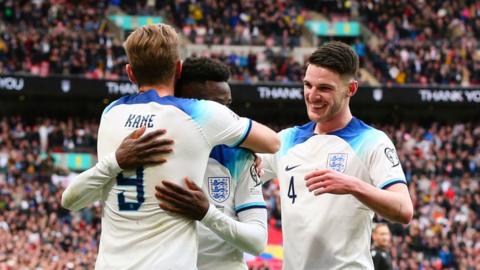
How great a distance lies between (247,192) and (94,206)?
57.2ft

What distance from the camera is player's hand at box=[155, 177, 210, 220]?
3.94m

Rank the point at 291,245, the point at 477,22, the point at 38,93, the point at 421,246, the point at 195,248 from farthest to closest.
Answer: the point at 477,22 → the point at 38,93 → the point at 421,246 → the point at 291,245 → the point at 195,248

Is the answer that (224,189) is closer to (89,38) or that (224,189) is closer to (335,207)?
(335,207)

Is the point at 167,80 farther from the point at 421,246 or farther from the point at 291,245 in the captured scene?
the point at 421,246

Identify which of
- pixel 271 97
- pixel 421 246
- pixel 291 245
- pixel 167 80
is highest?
pixel 167 80

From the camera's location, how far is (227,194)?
439 centimetres

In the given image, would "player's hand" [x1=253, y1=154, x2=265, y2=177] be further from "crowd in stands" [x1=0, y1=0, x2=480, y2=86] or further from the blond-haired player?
"crowd in stands" [x1=0, y1=0, x2=480, y2=86]

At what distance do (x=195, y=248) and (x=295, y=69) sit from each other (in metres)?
25.8

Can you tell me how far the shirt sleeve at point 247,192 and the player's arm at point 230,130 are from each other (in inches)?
12.1

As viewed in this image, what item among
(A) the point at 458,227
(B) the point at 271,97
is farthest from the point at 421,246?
(B) the point at 271,97

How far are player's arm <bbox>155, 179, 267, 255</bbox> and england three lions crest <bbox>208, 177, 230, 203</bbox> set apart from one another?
0.40 feet

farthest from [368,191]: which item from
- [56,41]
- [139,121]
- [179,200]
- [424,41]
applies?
[424,41]

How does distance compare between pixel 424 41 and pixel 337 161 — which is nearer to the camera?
pixel 337 161

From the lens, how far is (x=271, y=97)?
29.4m
